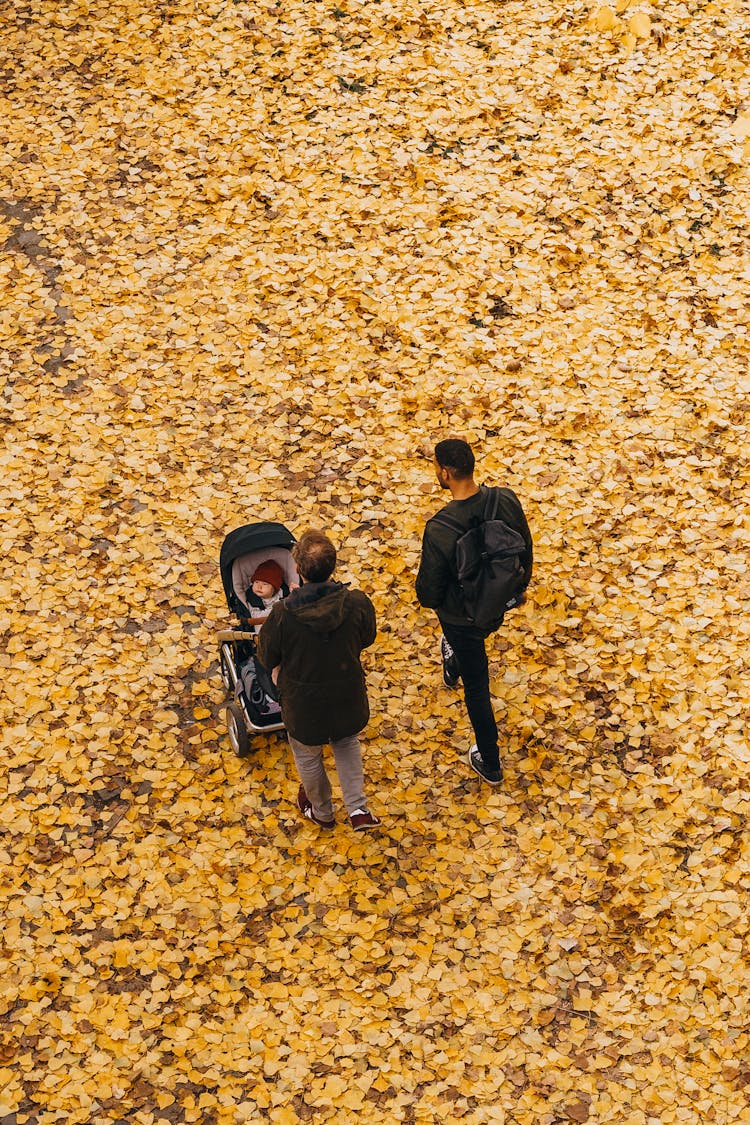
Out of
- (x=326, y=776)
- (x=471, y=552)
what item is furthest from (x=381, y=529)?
(x=326, y=776)

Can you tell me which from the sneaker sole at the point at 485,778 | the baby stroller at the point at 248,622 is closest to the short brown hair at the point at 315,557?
the baby stroller at the point at 248,622

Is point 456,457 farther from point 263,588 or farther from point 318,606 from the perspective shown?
point 263,588

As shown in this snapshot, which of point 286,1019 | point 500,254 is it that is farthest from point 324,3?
point 286,1019

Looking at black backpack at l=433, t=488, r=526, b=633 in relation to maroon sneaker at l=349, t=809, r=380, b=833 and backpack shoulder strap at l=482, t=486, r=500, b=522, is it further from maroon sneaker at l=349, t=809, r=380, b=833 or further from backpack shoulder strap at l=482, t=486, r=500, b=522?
maroon sneaker at l=349, t=809, r=380, b=833

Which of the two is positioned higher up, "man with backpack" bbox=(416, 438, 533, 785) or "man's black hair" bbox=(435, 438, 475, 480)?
"man's black hair" bbox=(435, 438, 475, 480)

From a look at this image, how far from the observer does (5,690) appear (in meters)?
6.77

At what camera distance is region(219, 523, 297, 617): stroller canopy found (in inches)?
243

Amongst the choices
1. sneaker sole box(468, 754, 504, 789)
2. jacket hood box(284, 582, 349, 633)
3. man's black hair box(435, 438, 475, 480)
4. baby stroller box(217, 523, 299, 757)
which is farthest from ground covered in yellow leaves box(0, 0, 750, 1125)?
man's black hair box(435, 438, 475, 480)

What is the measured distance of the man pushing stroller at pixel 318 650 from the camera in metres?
5.31

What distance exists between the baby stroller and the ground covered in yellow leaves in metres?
0.38

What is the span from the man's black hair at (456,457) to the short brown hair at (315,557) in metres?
0.79

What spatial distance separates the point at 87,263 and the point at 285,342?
6.49ft

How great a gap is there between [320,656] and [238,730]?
4.05 ft

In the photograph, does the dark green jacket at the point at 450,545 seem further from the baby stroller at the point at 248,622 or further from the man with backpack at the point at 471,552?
the baby stroller at the point at 248,622
